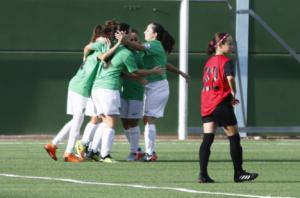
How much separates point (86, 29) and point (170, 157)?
7.50 meters

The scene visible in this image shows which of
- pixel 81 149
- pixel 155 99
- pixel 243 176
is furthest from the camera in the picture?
pixel 155 99

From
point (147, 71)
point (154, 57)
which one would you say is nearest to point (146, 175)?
point (147, 71)

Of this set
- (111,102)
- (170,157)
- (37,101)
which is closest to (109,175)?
(111,102)

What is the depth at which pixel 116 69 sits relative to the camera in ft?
58.2

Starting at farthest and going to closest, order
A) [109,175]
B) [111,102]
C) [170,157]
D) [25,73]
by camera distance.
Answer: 1. [25,73]
2. [170,157]
3. [111,102]
4. [109,175]

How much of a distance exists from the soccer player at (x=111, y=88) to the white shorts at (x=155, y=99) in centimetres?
57

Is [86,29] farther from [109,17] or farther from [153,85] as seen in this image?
[153,85]

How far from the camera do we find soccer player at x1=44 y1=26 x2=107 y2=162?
697 inches

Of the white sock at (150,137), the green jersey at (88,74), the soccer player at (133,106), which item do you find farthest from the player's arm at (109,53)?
the white sock at (150,137)

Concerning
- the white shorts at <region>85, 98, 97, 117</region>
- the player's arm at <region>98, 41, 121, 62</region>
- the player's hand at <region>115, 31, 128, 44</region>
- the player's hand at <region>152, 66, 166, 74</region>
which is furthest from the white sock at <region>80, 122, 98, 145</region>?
the player's hand at <region>115, 31, 128, 44</region>

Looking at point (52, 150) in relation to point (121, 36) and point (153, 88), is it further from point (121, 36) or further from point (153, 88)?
point (121, 36)

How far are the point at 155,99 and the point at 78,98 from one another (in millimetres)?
1243

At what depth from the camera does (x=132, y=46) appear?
1759cm

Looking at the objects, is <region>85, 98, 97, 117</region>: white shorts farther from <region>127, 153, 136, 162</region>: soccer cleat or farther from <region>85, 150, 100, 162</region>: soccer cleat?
<region>127, 153, 136, 162</region>: soccer cleat
